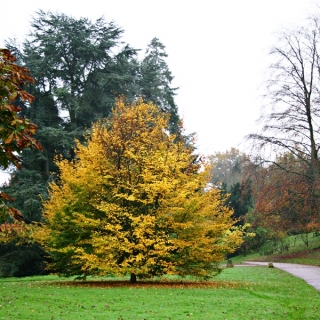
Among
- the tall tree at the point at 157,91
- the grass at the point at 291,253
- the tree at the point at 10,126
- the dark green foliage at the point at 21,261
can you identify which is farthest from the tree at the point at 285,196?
the tree at the point at 10,126

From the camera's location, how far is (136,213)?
57.3ft

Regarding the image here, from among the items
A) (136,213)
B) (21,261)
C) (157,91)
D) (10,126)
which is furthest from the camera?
(157,91)

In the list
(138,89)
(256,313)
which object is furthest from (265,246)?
(256,313)

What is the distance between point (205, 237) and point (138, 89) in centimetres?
1913

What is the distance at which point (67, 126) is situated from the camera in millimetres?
31766

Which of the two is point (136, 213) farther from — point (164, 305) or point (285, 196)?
point (285, 196)

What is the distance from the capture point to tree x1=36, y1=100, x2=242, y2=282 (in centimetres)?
1650

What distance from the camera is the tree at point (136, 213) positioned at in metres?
16.5

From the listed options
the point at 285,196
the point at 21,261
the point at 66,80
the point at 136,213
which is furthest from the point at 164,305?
the point at 66,80

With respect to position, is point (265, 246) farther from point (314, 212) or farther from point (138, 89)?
point (138, 89)

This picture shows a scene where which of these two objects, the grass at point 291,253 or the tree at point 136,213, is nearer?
the tree at point 136,213

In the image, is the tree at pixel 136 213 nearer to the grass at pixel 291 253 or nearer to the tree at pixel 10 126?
the tree at pixel 10 126

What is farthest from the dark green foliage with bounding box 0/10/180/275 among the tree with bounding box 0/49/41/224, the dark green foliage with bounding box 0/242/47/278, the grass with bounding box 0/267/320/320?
the tree with bounding box 0/49/41/224

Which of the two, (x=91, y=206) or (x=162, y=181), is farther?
(x=91, y=206)
